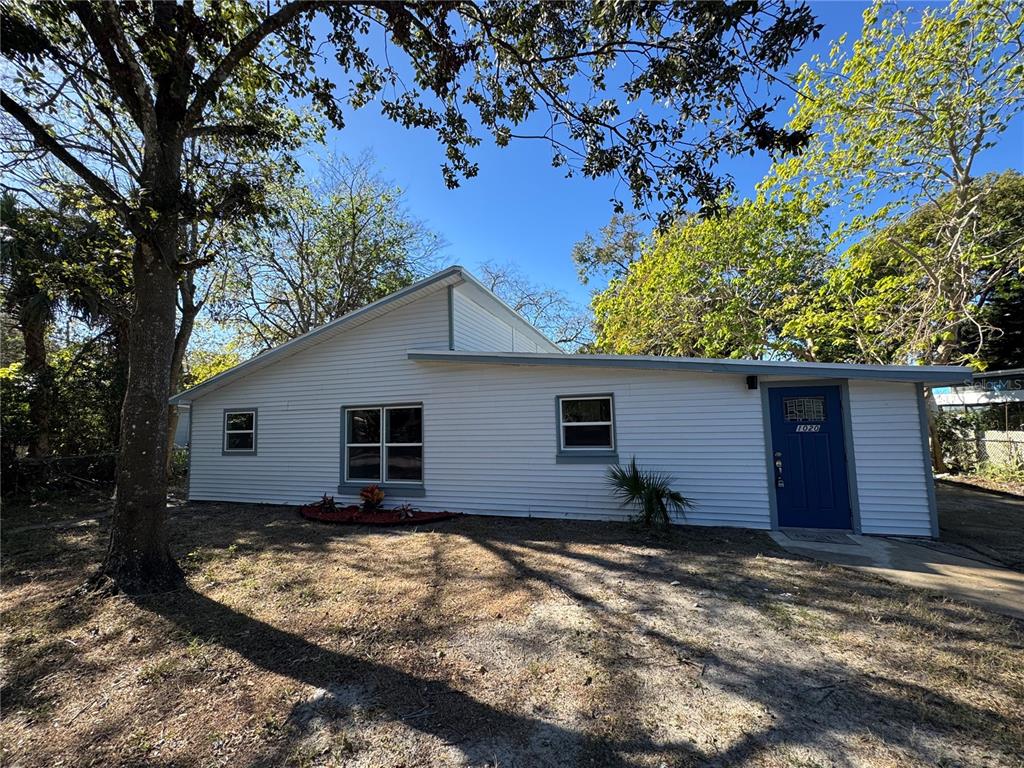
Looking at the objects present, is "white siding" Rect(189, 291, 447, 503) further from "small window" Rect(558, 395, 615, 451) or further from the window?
"small window" Rect(558, 395, 615, 451)

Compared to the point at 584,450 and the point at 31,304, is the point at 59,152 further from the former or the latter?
the point at 31,304

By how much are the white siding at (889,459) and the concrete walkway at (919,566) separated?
47 cm

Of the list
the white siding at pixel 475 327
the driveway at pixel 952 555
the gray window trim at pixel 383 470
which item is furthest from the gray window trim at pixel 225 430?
the driveway at pixel 952 555

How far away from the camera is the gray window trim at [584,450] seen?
8164mm

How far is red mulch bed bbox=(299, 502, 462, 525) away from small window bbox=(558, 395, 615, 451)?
9.01 ft

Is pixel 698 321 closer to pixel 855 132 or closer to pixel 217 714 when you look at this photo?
pixel 855 132

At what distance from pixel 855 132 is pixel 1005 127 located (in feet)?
9.18

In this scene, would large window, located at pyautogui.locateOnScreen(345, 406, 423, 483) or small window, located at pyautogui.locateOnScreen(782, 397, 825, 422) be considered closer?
small window, located at pyautogui.locateOnScreen(782, 397, 825, 422)

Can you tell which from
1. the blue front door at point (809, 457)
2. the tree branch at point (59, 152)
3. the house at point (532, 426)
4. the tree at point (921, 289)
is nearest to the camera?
the tree branch at point (59, 152)

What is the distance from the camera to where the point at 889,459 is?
6727 millimetres

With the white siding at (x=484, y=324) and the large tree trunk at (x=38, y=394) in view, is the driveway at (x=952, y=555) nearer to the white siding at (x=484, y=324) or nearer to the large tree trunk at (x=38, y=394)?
the white siding at (x=484, y=324)

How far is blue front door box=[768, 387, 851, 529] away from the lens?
6.98 m

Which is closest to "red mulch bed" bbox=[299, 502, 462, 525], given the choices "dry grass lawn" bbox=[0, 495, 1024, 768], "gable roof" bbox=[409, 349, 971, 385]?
"dry grass lawn" bbox=[0, 495, 1024, 768]

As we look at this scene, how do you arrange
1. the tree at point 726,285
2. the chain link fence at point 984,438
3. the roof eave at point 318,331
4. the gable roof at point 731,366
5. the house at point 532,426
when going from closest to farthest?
the gable roof at point 731,366 < the house at point 532,426 < the roof eave at point 318,331 < the chain link fence at point 984,438 < the tree at point 726,285
